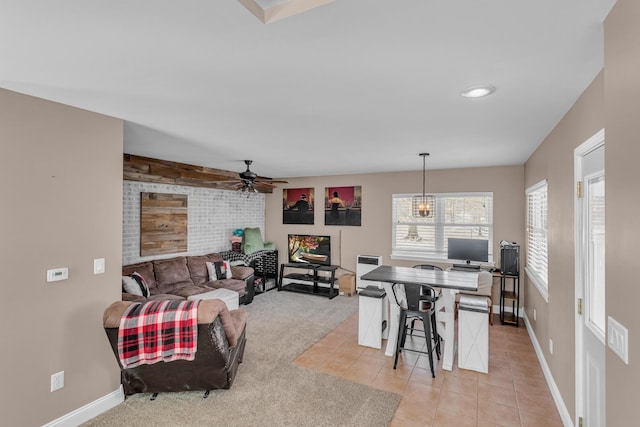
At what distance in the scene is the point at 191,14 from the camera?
1.28 m

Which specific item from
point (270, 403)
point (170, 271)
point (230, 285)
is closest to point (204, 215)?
point (170, 271)

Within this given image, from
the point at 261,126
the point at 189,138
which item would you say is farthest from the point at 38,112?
the point at 261,126

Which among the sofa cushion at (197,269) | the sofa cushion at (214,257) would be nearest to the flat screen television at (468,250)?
the sofa cushion at (214,257)

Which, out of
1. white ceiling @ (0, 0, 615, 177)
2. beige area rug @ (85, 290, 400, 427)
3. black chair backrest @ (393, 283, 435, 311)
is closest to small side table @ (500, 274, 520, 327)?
black chair backrest @ (393, 283, 435, 311)

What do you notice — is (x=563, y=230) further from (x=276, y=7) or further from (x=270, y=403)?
(x=270, y=403)

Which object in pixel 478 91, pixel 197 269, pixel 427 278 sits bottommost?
pixel 197 269

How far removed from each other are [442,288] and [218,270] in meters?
3.94

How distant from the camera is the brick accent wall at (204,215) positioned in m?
4.80

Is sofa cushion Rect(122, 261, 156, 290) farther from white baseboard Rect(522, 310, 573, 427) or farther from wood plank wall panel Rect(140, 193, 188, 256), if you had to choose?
white baseboard Rect(522, 310, 573, 427)

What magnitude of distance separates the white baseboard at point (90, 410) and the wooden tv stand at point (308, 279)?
406cm

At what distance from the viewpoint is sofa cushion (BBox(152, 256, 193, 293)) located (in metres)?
4.92

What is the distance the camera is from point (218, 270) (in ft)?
18.7

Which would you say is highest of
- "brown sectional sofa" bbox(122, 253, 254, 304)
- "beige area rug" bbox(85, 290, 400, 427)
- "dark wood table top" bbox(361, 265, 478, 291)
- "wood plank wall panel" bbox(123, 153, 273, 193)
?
"wood plank wall panel" bbox(123, 153, 273, 193)

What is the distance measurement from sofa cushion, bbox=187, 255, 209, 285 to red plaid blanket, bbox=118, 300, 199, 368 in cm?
303
